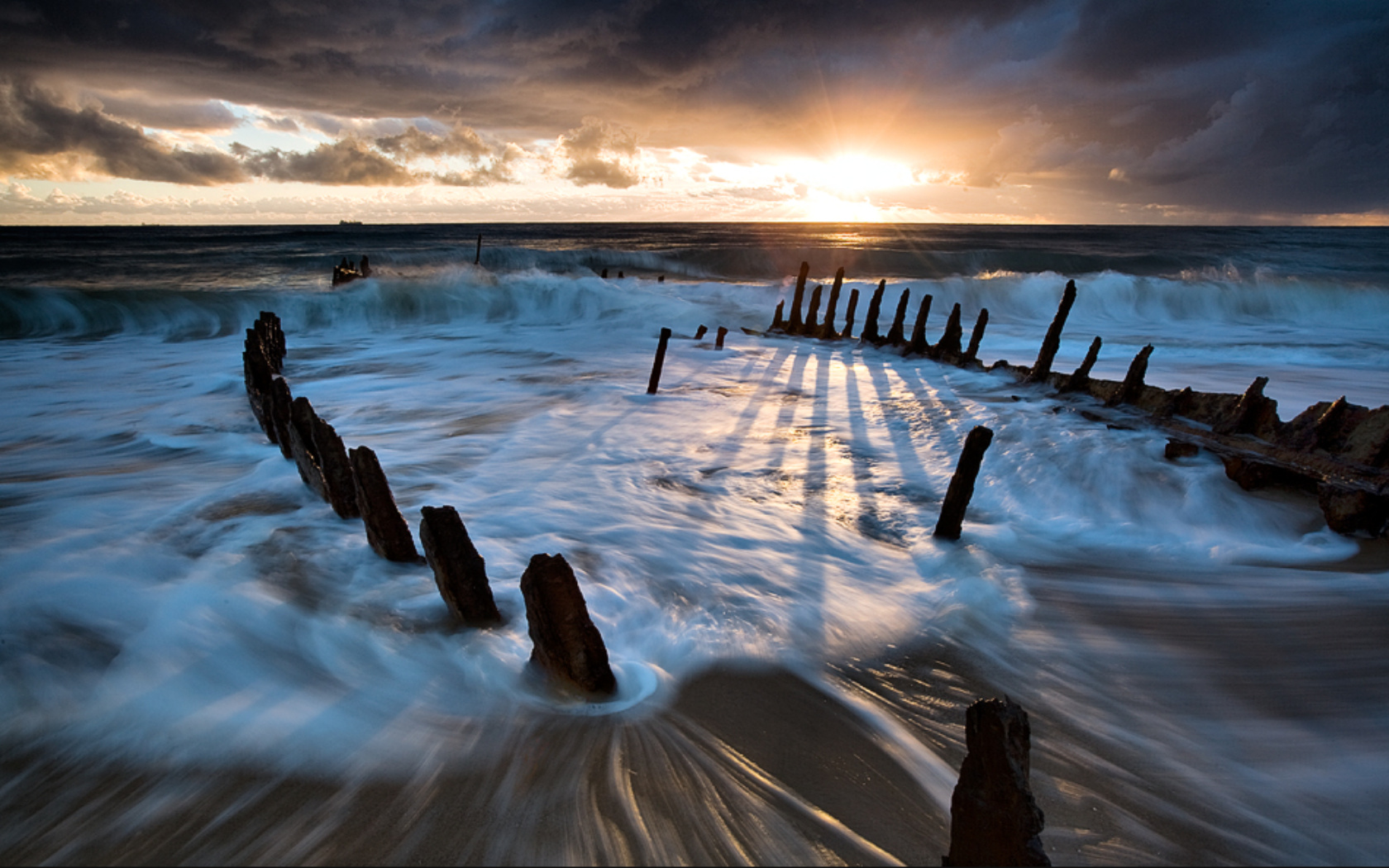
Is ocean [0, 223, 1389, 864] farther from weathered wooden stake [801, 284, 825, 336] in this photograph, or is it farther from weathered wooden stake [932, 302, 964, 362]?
weathered wooden stake [801, 284, 825, 336]

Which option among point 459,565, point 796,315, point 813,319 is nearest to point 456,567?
point 459,565

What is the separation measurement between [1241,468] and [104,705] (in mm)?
8447

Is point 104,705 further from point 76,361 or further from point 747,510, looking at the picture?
point 76,361

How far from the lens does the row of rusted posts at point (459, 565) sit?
316 cm

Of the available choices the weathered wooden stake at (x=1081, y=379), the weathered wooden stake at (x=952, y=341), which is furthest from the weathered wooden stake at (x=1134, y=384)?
the weathered wooden stake at (x=952, y=341)

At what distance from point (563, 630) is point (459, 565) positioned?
0.98 meters

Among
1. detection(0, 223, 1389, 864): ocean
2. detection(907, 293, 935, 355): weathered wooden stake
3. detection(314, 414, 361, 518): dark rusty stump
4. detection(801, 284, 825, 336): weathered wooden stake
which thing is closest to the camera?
detection(0, 223, 1389, 864): ocean

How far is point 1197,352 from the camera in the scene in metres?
18.4

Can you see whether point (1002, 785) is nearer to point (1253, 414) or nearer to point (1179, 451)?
point (1179, 451)

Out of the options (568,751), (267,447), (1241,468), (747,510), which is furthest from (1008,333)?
(568,751)

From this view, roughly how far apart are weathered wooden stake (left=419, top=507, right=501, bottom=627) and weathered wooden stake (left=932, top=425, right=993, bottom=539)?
3.55m

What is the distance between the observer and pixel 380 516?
4680 mm

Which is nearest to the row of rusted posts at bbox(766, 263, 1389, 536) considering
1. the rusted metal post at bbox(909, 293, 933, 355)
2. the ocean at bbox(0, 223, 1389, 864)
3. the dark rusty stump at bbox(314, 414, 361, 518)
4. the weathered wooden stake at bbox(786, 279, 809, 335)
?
the ocean at bbox(0, 223, 1389, 864)

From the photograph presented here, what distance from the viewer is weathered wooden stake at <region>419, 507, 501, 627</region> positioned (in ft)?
12.3
